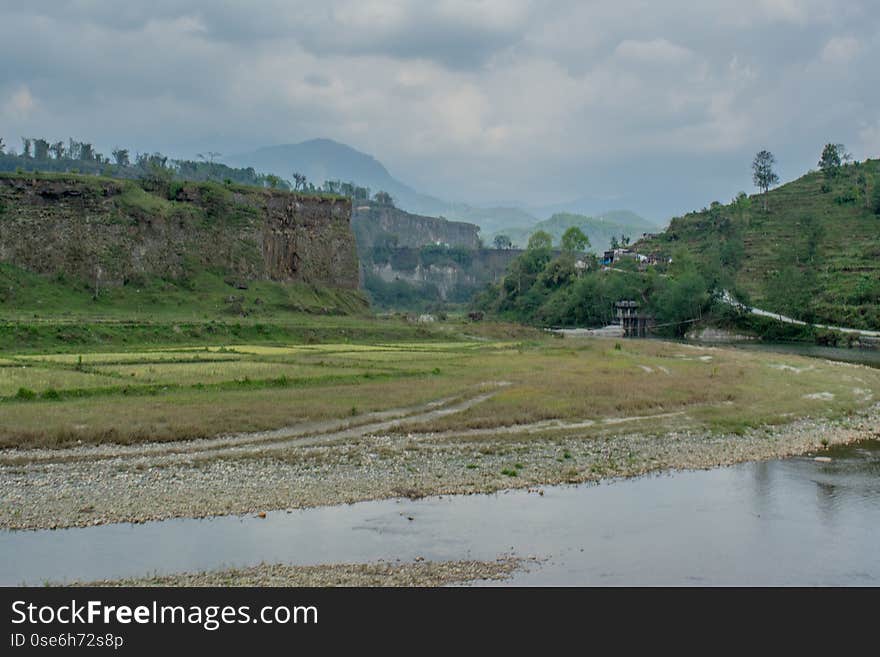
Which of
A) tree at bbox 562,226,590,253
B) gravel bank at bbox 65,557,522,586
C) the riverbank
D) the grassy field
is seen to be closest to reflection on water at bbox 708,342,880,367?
the grassy field

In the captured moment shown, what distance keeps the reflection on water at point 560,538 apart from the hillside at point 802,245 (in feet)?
234

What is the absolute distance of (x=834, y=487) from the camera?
83.8ft

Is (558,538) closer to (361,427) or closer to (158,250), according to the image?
(361,427)

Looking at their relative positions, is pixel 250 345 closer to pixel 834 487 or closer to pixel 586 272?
pixel 834 487

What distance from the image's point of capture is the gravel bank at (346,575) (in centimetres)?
1669

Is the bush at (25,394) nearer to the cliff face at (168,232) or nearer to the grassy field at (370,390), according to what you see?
the grassy field at (370,390)

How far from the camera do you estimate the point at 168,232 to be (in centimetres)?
9312

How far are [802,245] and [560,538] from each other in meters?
104

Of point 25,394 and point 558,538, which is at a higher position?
point 25,394

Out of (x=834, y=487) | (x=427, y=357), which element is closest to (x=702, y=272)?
(x=427, y=357)

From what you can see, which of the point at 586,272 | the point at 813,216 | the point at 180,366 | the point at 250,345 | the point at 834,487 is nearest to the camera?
the point at 834,487

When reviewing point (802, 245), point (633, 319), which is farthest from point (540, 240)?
point (802, 245)

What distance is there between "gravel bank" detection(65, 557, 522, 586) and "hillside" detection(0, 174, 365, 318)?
186 feet
